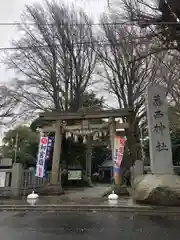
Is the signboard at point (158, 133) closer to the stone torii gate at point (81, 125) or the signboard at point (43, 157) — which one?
the stone torii gate at point (81, 125)

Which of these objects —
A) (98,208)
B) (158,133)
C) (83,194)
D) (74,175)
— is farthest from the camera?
(74,175)

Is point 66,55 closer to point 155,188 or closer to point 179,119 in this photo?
point 179,119

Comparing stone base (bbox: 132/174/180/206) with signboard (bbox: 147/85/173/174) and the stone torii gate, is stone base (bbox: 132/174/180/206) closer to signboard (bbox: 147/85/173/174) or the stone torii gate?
signboard (bbox: 147/85/173/174)

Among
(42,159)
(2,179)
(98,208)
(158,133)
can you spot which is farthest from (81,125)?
(98,208)

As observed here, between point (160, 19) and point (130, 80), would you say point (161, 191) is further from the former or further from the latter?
point (130, 80)

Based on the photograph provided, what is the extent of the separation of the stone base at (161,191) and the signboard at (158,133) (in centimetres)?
70

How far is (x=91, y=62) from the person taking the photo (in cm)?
2147

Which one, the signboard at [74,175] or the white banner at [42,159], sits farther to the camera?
the signboard at [74,175]

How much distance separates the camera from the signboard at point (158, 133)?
9.95 meters

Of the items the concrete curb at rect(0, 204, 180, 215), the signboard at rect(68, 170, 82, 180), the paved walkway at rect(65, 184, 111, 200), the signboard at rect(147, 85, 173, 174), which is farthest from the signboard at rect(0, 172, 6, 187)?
the signboard at rect(68, 170, 82, 180)

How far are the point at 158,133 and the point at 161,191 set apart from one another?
2.67m

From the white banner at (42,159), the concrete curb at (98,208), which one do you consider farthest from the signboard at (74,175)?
the concrete curb at (98,208)

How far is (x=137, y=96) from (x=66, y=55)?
7.17m

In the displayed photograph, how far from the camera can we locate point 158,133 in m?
10.5
